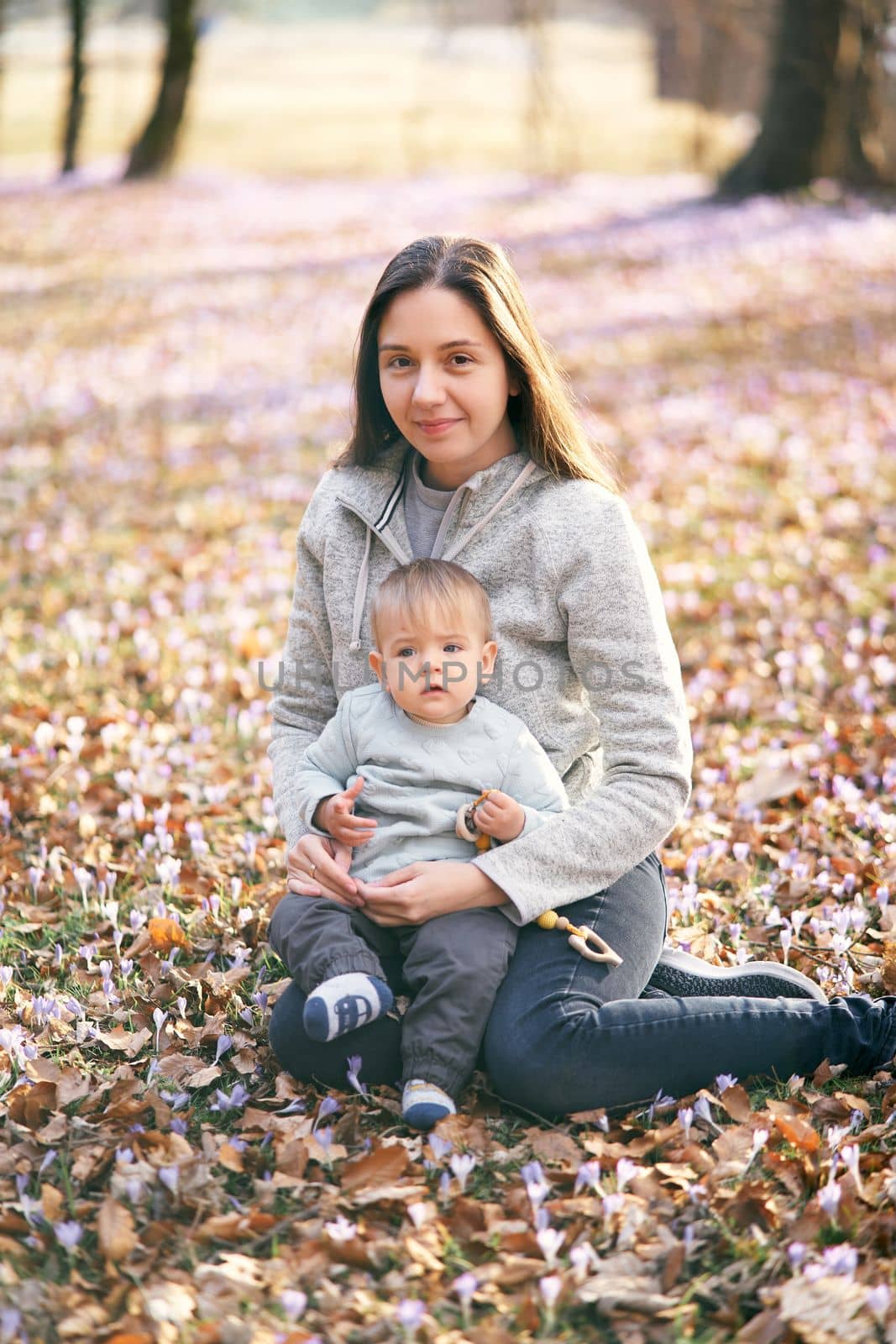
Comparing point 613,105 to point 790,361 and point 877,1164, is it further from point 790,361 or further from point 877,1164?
point 877,1164

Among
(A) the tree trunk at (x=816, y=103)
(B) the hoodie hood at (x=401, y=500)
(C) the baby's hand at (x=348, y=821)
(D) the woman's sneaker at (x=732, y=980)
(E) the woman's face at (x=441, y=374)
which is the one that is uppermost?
(A) the tree trunk at (x=816, y=103)

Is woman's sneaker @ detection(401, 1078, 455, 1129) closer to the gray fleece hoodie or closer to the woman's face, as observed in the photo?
the gray fleece hoodie

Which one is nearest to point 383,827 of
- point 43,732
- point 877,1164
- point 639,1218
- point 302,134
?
point 639,1218

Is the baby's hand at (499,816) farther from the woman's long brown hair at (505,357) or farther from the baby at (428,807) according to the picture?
the woman's long brown hair at (505,357)

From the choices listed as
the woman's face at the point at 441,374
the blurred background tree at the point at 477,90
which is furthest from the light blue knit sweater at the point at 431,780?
the blurred background tree at the point at 477,90

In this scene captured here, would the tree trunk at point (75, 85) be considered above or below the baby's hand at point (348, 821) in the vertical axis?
above

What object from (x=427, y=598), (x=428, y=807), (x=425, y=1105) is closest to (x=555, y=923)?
(x=428, y=807)

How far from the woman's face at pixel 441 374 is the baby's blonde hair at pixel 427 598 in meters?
0.36

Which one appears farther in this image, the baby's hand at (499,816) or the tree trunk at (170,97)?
the tree trunk at (170,97)

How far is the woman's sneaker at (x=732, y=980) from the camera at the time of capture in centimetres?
366

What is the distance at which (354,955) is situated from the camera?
3336 millimetres

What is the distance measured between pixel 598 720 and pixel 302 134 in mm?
44558

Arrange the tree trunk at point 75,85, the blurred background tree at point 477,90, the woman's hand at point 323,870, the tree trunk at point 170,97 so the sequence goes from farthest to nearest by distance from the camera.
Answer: the tree trunk at point 75,85
the tree trunk at point 170,97
the blurred background tree at point 477,90
the woman's hand at point 323,870

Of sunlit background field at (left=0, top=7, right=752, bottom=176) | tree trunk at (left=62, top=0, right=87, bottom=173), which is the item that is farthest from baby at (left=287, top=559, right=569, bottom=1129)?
tree trunk at (left=62, top=0, right=87, bottom=173)
